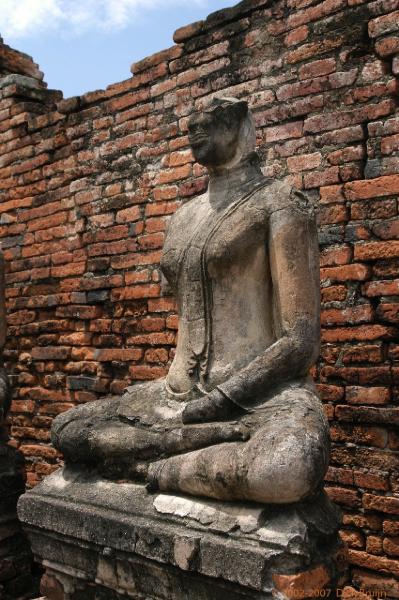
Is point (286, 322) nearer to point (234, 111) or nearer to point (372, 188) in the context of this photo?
point (234, 111)

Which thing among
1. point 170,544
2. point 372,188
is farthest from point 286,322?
point 372,188

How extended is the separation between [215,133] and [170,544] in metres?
1.56

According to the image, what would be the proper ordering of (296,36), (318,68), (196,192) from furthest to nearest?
1. (196,192)
2. (296,36)
3. (318,68)

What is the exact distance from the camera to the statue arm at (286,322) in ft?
7.89

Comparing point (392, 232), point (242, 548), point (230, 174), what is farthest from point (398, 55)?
point (242, 548)

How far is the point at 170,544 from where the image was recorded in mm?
2141

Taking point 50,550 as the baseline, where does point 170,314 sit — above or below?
above

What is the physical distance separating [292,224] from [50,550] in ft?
5.11

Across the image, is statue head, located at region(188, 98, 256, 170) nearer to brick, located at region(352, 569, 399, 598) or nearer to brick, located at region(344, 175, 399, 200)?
brick, located at region(344, 175, 399, 200)

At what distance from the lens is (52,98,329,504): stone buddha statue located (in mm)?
2277

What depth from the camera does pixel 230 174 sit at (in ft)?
9.05

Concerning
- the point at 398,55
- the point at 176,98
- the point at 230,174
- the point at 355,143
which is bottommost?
the point at 230,174

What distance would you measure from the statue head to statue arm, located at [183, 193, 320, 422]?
346 mm

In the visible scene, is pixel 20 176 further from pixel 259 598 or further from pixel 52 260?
pixel 259 598
